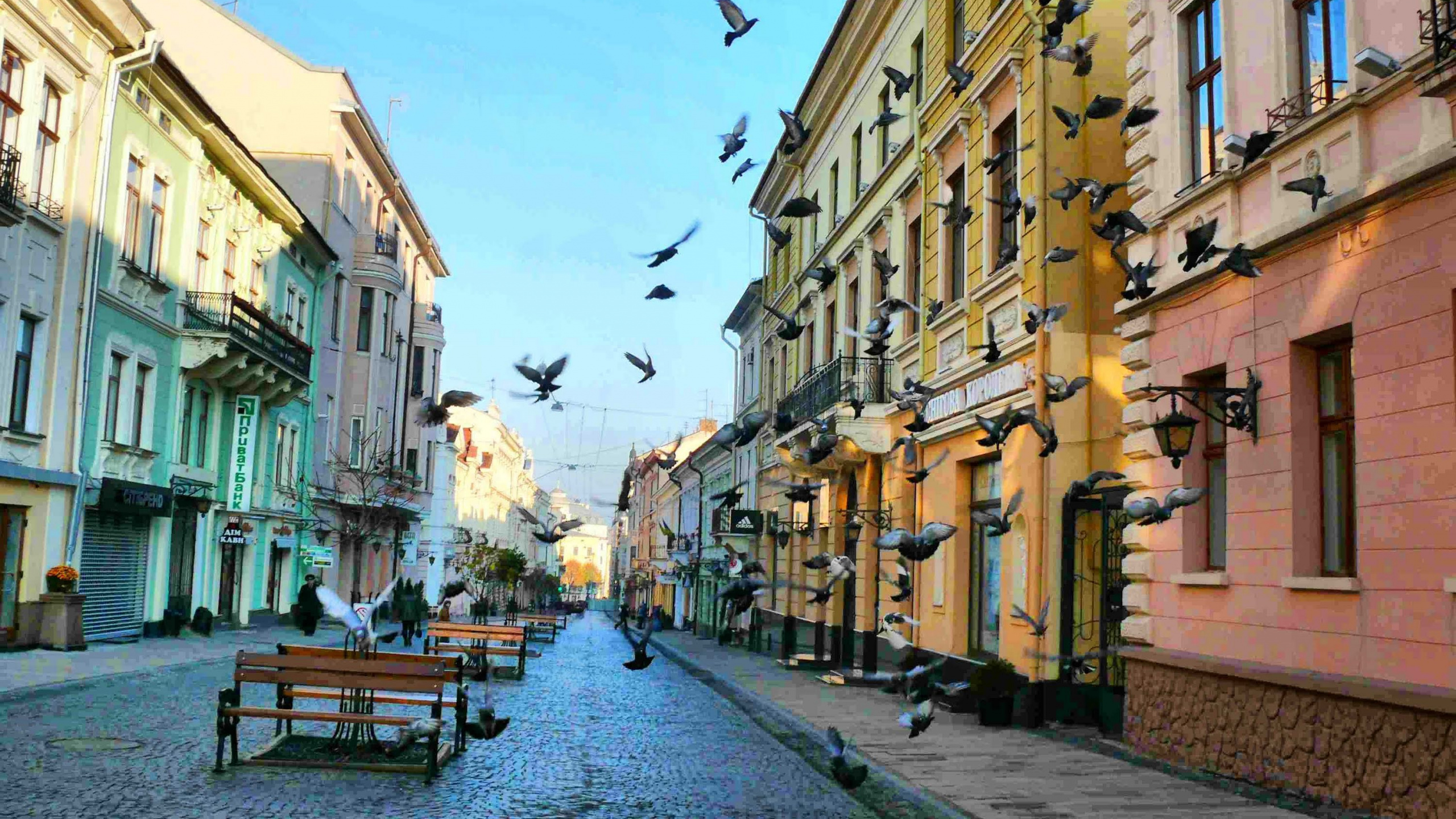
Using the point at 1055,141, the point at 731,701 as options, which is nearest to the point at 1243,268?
the point at 1055,141

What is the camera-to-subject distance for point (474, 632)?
2095 centimetres

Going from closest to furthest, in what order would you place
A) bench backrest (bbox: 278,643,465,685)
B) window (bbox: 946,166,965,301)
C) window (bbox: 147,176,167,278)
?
bench backrest (bbox: 278,643,465,685), window (bbox: 946,166,965,301), window (bbox: 147,176,167,278)

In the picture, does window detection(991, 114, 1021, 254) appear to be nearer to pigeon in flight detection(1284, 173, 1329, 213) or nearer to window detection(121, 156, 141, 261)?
pigeon in flight detection(1284, 173, 1329, 213)

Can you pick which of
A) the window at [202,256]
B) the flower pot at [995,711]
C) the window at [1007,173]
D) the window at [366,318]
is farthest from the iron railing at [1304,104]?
the window at [366,318]

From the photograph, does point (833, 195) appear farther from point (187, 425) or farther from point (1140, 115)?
point (1140, 115)

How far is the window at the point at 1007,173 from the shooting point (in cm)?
1662

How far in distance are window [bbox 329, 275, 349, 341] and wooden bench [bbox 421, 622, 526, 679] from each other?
21374 mm

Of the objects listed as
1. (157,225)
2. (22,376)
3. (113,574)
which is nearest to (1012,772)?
(22,376)

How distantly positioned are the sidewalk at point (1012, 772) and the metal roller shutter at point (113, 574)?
44.6 ft

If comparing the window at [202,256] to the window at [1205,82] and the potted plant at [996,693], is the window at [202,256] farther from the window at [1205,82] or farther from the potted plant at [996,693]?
the window at [1205,82]

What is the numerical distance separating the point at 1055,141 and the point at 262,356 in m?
21.6

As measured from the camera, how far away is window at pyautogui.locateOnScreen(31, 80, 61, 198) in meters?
21.4

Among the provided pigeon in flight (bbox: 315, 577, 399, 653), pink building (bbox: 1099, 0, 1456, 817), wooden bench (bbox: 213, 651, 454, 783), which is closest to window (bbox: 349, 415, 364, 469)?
pigeon in flight (bbox: 315, 577, 399, 653)

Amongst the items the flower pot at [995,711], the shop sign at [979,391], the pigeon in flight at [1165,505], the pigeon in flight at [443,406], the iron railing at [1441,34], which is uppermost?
the iron railing at [1441,34]
